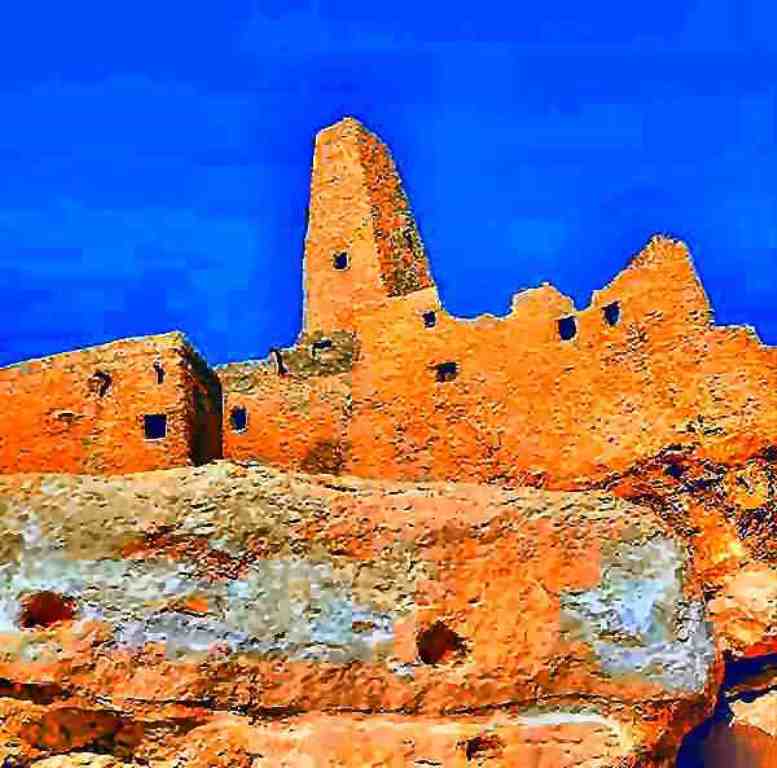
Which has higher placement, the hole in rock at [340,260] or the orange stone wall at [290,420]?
the hole in rock at [340,260]

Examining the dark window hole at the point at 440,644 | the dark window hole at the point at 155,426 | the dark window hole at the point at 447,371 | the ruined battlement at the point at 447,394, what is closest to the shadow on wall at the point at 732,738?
the ruined battlement at the point at 447,394

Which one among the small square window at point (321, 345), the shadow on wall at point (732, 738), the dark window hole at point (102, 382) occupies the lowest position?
the shadow on wall at point (732, 738)

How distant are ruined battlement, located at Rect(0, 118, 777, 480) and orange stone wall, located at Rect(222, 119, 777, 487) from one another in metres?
0.03

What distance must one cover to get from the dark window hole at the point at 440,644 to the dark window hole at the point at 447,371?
12.3m

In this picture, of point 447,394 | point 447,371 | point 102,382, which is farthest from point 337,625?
point 447,371

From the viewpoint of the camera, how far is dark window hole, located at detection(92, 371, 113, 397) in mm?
19578

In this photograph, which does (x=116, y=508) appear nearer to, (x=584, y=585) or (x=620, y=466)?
(x=584, y=585)

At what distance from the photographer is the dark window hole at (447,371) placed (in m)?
23.0

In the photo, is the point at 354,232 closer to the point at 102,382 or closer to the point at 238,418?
the point at 238,418

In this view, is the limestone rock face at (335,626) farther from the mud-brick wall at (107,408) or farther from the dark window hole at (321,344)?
the dark window hole at (321,344)

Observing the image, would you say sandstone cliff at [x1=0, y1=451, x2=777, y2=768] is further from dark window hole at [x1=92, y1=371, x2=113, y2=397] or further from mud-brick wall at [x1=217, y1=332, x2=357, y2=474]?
mud-brick wall at [x1=217, y1=332, x2=357, y2=474]

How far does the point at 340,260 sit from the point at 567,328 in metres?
9.04

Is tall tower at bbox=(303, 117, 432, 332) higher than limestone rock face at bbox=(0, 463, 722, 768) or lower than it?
higher

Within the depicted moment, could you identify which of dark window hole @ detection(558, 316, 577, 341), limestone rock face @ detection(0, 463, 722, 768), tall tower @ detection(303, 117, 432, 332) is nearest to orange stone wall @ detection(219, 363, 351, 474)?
dark window hole @ detection(558, 316, 577, 341)
